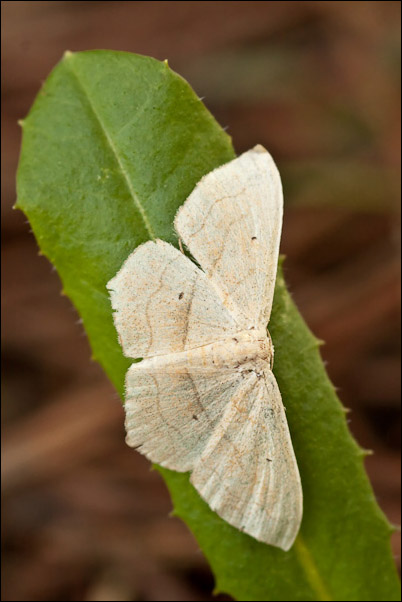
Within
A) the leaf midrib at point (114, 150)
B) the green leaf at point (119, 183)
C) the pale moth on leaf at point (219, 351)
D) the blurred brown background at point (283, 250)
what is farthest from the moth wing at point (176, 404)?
the blurred brown background at point (283, 250)

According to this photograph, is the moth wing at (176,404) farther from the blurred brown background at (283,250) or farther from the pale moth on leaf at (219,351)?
the blurred brown background at (283,250)

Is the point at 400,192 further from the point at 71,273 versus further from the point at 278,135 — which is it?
the point at 71,273

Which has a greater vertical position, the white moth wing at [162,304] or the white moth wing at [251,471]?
the white moth wing at [162,304]

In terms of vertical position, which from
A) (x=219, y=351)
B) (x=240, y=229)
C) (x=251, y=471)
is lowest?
(x=251, y=471)

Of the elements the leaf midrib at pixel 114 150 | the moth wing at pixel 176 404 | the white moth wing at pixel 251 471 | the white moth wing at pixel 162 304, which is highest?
the leaf midrib at pixel 114 150

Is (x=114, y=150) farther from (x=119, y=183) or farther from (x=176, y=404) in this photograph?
(x=176, y=404)

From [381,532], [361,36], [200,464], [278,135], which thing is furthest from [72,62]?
[361,36]

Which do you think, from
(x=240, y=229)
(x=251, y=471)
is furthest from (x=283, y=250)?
(x=251, y=471)
